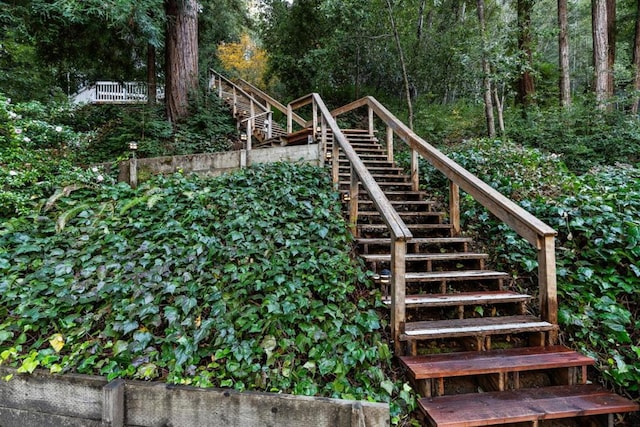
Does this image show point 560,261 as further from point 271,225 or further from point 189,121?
point 189,121

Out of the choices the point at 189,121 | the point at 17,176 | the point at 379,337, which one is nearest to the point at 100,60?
the point at 189,121

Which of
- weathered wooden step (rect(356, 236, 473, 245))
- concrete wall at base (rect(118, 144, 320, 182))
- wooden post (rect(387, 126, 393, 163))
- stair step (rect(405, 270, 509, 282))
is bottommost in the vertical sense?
stair step (rect(405, 270, 509, 282))

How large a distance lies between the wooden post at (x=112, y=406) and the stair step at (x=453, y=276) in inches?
99.4

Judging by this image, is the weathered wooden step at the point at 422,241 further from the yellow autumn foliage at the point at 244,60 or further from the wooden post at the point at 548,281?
the yellow autumn foliage at the point at 244,60

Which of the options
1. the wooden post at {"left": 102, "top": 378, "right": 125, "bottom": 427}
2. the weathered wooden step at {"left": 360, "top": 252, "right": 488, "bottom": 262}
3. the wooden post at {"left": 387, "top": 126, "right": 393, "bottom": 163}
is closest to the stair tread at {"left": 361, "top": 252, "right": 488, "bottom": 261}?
the weathered wooden step at {"left": 360, "top": 252, "right": 488, "bottom": 262}

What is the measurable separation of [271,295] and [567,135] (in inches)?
303

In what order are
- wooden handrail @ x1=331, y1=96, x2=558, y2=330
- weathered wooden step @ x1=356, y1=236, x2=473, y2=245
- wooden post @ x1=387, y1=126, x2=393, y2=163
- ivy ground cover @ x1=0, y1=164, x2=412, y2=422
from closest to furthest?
ivy ground cover @ x1=0, y1=164, x2=412, y2=422 → wooden handrail @ x1=331, y1=96, x2=558, y2=330 → weathered wooden step @ x1=356, y1=236, x2=473, y2=245 → wooden post @ x1=387, y1=126, x2=393, y2=163

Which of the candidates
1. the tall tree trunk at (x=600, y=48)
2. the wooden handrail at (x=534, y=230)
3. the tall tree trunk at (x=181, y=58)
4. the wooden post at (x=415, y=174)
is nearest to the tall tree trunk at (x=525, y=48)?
the tall tree trunk at (x=600, y=48)

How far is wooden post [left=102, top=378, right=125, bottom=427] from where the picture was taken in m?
2.06

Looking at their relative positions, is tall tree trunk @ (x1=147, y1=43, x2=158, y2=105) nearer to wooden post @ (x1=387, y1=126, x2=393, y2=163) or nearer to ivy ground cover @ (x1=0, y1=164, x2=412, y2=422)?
ivy ground cover @ (x1=0, y1=164, x2=412, y2=422)

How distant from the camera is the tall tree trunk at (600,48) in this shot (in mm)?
7949

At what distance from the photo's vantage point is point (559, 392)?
224cm

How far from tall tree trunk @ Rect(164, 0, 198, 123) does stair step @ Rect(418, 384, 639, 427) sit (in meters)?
9.47

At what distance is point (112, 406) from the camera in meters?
2.06
